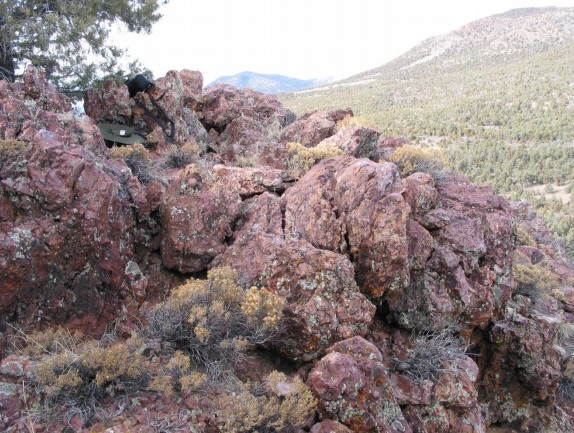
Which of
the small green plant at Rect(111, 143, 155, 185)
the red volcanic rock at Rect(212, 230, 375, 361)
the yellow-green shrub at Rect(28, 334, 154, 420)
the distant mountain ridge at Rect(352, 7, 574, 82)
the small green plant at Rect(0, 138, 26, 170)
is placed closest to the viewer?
the yellow-green shrub at Rect(28, 334, 154, 420)

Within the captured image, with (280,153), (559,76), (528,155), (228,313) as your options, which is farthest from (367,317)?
(559,76)

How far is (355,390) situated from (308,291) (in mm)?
1260

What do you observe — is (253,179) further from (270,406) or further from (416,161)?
(270,406)

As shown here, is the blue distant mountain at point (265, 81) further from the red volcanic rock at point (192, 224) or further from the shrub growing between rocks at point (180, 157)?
the red volcanic rock at point (192, 224)

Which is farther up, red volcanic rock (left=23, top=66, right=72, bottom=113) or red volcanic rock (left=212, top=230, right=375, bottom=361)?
red volcanic rock (left=23, top=66, right=72, bottom=113)

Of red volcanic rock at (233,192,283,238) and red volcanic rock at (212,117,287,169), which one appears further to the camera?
red volcanic rock at (212,117,287,169)

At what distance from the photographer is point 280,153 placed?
27.3 ft

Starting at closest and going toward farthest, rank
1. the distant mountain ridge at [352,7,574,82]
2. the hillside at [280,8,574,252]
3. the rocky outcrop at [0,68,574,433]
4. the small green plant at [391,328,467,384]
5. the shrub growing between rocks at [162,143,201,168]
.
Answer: the rocky outcrop at [0,68,574,433]
the small green plant at [391,328,467,384]
the shrub growing between rocks at [162,143,201,168]
the hillside at [280,8,574,252]
the distant mountain ridge at [352,7,574,82]

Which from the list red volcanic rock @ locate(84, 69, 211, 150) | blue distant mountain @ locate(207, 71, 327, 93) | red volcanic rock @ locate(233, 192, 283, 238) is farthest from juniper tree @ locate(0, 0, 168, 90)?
blue distant mountain @ locate(207, 71, 327, 93)

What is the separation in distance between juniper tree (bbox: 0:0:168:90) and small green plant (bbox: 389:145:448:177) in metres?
6.47

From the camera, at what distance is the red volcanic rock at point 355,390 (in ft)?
13.8

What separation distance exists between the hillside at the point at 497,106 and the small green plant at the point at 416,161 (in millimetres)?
12909

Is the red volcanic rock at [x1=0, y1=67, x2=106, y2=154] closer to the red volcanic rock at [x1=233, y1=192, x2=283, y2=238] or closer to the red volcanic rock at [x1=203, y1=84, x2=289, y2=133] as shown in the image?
the red volcanic rock at [x1=233, y1=192, x2=283, y2=238]

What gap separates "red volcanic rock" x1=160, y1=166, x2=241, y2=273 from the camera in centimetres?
558
